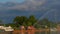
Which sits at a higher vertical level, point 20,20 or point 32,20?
point 20,20

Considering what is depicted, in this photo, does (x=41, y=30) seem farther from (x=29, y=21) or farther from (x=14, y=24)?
(x=14, y=24)

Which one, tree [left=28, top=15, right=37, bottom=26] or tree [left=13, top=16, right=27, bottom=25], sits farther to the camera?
tree [left=13, top=16, right=27, bottom=25]

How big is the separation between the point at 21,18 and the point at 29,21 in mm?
4025

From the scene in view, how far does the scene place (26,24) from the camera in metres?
83.2

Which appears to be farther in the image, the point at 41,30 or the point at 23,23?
the point at 23,23

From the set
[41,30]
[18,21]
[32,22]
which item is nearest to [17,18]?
[18,21]

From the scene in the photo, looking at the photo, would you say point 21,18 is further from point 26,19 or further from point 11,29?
point 11,29

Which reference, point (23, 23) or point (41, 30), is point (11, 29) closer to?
point (23, 23)

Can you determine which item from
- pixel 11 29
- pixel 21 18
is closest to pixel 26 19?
pixel 21 18

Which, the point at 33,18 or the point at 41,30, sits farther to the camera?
the point at 33,18

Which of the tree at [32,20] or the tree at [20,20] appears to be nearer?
the tree at [32,20]

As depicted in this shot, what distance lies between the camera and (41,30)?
257 feet

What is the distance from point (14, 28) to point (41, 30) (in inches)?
421

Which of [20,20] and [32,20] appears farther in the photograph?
[20,20]
